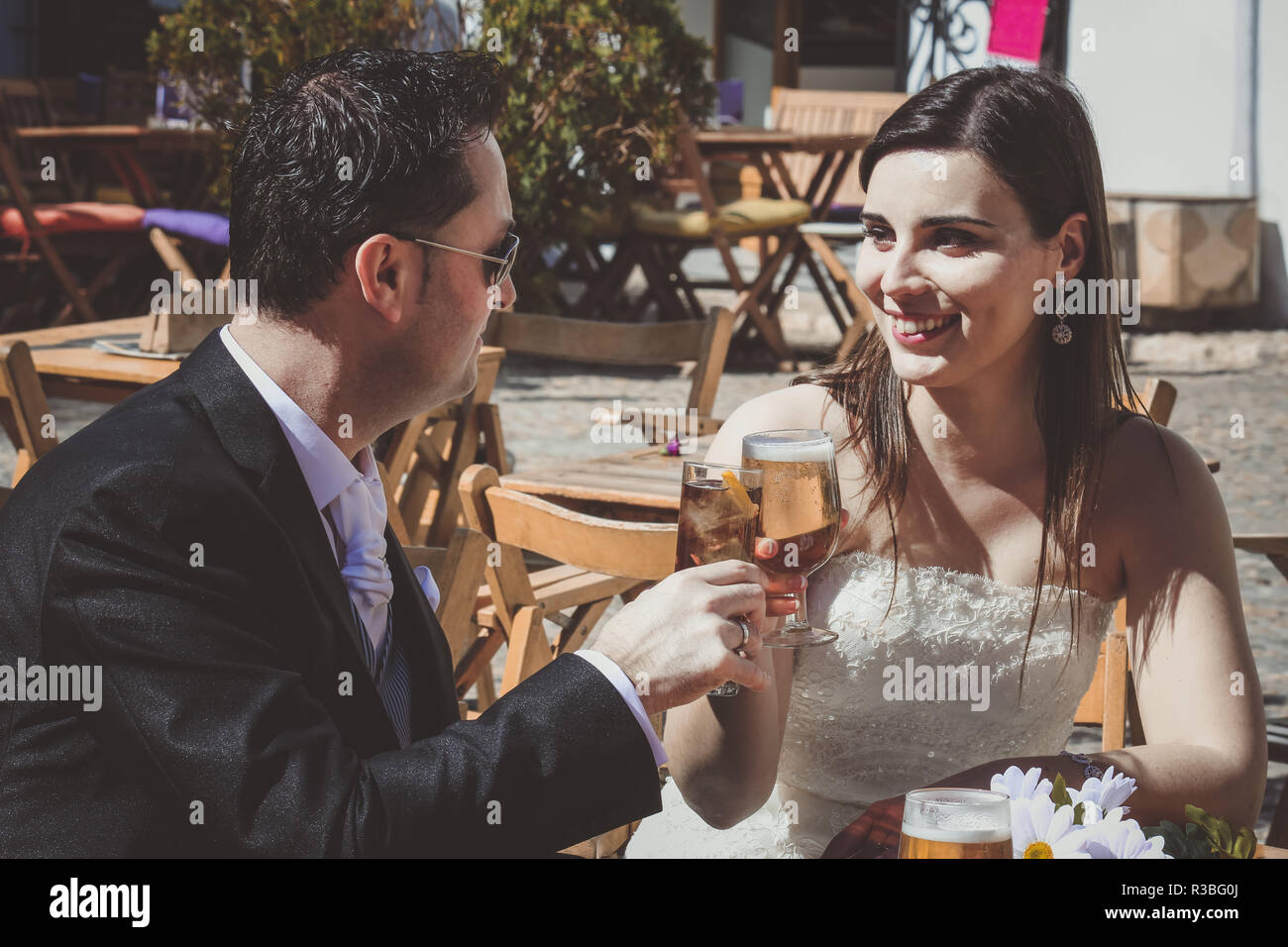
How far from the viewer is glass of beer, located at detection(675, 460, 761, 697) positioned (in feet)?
5.12

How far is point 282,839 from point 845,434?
1210mm

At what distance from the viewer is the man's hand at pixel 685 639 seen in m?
1.36

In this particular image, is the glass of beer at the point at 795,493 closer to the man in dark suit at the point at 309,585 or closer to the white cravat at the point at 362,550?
the man in dark suit at the point at 309,585

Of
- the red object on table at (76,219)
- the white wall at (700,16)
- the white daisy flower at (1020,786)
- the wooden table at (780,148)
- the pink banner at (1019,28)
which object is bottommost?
the white daisy flower at (1020,786)

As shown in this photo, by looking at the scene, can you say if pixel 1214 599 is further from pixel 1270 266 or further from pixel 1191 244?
pixel 1270 266

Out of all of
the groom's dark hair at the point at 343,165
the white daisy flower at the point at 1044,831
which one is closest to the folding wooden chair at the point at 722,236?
the groom's dark hair at the point at 343,165

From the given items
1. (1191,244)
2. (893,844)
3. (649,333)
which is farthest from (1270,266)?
(893,844)

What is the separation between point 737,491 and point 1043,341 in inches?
31.5

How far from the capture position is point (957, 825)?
1.16 metres

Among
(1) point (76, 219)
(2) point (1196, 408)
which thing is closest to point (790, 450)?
(2) point (1196, 408)

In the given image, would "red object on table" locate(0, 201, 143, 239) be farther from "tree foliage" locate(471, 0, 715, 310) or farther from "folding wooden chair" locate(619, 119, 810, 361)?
"folding wooden chair" locate(619, 119, 810, 361)

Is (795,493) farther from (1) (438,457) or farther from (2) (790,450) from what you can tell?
(1) (438,457)

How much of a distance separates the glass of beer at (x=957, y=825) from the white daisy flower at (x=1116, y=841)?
71mm

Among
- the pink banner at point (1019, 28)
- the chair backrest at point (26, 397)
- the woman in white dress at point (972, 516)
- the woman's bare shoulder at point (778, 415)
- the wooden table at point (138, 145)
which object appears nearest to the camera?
Answer: the woman in white dress at point (972, 516)
